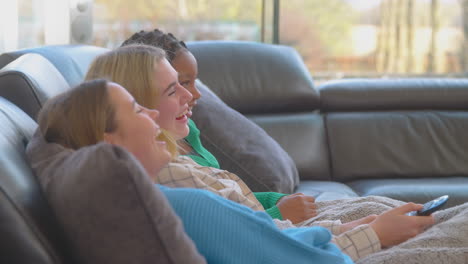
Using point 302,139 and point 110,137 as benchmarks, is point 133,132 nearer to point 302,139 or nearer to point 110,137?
point 110,137

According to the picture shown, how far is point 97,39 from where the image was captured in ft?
13.3

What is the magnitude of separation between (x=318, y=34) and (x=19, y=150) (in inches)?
126

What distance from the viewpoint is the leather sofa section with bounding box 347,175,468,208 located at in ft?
8.00

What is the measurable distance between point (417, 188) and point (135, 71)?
1414 millimetres

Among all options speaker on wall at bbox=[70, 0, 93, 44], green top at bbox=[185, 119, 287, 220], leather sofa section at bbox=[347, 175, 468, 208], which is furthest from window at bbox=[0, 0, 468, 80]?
green top at bbox=[185, 119, 287, 220]

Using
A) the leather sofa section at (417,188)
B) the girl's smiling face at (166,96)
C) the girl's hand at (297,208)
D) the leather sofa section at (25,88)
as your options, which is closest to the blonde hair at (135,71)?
the girl's smiling face at (166,96)

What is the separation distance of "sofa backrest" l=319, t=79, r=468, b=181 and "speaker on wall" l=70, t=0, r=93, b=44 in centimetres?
124

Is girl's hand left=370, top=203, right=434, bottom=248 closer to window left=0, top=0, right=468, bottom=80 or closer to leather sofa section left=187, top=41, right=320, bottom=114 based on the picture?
leather sofa section left=187, top=41, right=320, bottom=114

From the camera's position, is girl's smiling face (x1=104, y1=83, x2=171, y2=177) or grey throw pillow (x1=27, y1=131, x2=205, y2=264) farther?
girl's smiling face (x1=104, y1=83, x2=171, y2=177)

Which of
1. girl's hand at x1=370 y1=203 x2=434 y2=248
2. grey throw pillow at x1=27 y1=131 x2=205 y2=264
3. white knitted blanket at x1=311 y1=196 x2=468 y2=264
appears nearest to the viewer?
grey throw pillow at x1=27 y1=131 x2=205 y2=264

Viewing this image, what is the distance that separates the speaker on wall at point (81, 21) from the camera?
11.4 ft

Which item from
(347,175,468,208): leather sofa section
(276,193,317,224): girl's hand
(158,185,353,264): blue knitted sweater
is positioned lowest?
(347,175,468,208): leather sofa section

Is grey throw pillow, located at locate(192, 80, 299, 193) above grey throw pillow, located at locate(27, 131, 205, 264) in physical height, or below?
below

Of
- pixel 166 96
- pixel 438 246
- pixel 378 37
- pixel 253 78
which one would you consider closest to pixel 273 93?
pixel 253 78
